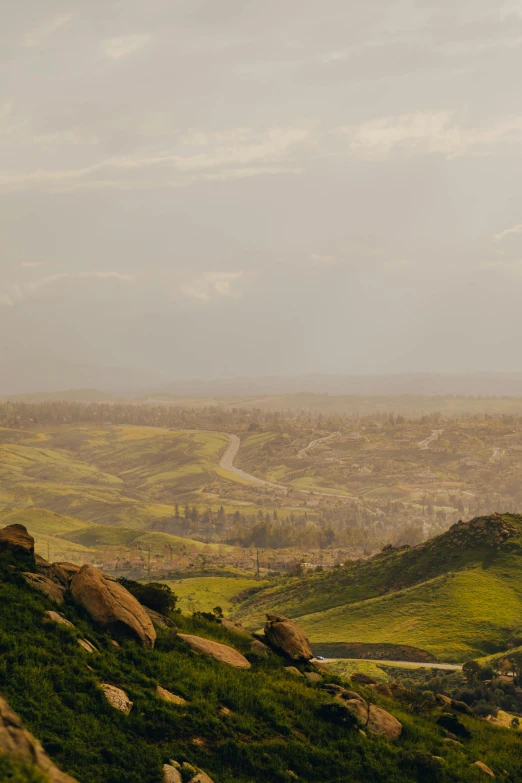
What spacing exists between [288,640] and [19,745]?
84.9 ft

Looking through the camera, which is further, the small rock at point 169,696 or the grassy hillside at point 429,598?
the grassy hillside at point 429,598

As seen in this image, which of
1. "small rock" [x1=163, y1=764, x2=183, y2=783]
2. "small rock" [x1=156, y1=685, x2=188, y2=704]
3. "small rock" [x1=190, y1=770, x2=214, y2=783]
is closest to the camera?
"small rock" [x1=163, y1=764, x2=183, y2=783]

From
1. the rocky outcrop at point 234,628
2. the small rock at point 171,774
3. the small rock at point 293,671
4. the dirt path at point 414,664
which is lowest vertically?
the dirt path at point 414,664

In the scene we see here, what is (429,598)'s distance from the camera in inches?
4070

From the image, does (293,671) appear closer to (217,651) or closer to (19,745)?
(217,651)

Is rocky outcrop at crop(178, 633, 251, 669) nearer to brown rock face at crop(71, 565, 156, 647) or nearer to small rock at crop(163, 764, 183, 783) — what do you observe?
brown rock face at crop(71, 565, 156, 647)

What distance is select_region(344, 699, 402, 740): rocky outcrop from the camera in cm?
3253

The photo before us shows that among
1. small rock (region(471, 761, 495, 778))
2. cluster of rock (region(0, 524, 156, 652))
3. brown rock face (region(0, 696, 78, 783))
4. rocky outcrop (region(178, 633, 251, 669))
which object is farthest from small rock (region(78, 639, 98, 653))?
small rock (region(471, 761, 495, 778))

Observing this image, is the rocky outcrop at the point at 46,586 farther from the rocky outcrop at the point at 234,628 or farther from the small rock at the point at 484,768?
the small rock at the point at 484,768

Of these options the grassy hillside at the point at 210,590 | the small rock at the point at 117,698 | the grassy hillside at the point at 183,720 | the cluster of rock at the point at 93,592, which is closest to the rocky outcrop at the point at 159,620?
the cluster of rock at the point at 93,592

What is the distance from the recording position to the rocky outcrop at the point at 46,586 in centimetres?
3254

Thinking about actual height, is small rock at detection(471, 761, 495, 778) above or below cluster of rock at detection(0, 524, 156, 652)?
below

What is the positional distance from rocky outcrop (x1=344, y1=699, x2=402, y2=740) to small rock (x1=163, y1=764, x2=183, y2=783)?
10.4m

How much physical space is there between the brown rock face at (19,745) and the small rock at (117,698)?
454 inches
